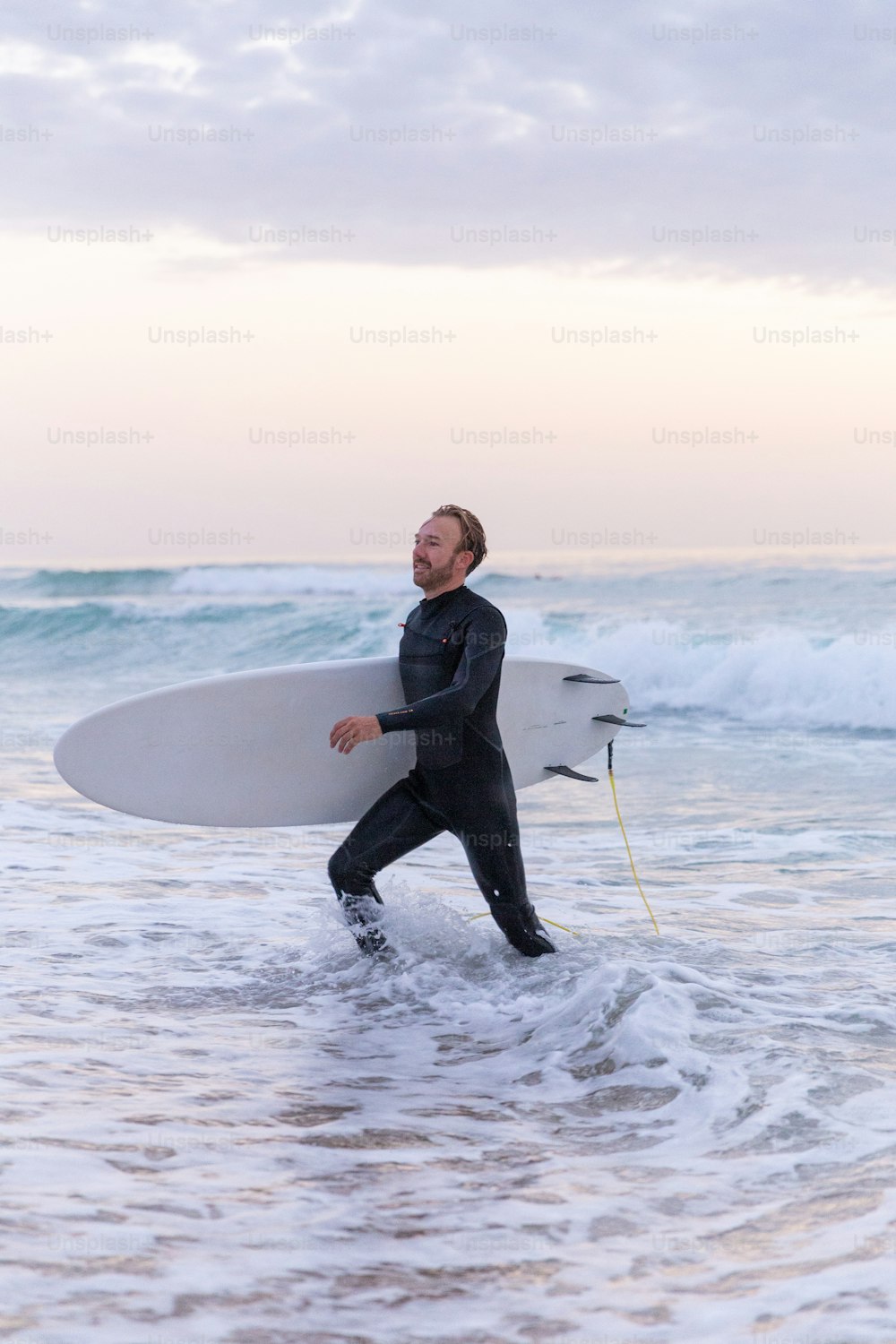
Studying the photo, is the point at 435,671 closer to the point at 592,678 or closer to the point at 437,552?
the point at 437,552

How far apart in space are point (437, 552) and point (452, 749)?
0.60 meters

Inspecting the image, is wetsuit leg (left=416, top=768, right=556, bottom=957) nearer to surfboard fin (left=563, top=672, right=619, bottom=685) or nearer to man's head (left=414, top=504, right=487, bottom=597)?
man's head (left=414, top=504, right=487, bottom=597)

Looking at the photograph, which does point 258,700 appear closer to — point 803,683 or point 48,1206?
point 48,1206

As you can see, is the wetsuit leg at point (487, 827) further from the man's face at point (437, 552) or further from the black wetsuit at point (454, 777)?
the man's face at point (437, 552)

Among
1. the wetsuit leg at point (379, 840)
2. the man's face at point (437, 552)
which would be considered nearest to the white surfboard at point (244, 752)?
the wetsuit leg at point (379, 840)

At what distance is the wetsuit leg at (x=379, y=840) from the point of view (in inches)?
155

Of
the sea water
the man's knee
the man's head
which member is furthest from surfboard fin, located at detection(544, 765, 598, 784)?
the man's head

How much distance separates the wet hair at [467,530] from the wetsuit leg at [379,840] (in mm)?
772

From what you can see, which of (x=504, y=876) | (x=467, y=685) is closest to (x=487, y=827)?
(x=504, y=876)

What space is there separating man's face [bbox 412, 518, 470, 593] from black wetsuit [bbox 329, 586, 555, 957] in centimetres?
7

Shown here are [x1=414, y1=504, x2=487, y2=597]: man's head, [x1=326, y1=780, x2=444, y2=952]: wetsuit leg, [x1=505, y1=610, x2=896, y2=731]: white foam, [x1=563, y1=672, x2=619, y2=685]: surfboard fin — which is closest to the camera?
[x1=414, y1=504, x2=487, y2=597]: man's head

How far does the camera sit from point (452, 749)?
150 inches

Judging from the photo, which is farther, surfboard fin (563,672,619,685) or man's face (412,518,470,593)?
surfboard fin (563,672,619,685)

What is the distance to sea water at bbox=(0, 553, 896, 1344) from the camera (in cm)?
215
